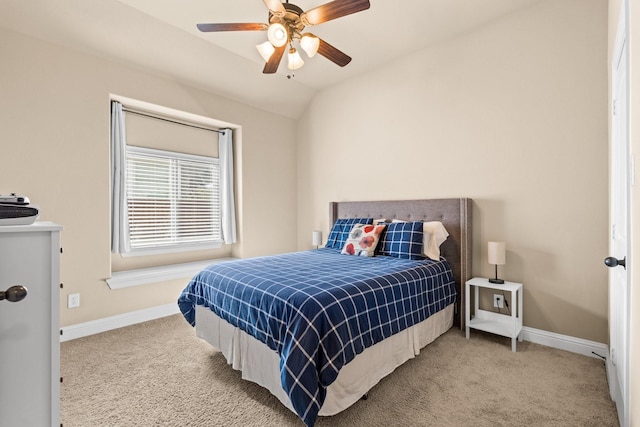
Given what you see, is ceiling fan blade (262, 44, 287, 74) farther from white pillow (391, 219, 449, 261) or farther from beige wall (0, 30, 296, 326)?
white pillow (391, 219, 449, 261)

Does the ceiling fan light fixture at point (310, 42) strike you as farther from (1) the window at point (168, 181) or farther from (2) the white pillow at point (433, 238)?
(1) the window at point (168, 181)

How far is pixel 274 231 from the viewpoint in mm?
4746

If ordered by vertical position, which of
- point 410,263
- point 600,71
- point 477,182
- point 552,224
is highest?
point 600,71

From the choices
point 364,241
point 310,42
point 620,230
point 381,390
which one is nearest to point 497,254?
point 620,230

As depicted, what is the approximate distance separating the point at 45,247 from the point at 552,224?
3.35 meters

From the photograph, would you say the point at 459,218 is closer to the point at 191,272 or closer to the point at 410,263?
the point at 410,263

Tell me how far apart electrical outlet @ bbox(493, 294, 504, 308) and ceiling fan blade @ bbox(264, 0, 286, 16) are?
9.84ft

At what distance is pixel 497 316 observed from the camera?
2.94 meters

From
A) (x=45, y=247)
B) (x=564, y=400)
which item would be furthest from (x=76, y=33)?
(x=564, y=400)

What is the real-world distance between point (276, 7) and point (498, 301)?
3.08 m

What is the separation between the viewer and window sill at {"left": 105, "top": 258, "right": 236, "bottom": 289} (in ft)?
10.5

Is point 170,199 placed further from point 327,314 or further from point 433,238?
point 433,238

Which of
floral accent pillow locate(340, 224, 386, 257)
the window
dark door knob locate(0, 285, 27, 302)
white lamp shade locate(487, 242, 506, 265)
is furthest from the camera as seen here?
the window

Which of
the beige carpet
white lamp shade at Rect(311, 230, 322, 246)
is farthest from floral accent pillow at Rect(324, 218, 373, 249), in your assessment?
the beige carpet
